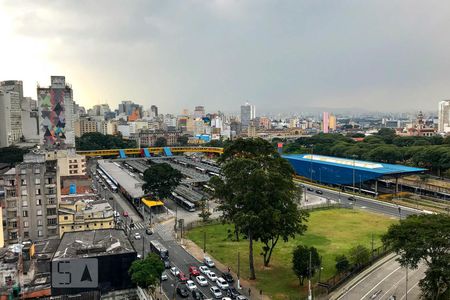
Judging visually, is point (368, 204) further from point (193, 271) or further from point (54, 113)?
point (54, 113)

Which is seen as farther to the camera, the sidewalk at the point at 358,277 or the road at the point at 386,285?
the sidewalk at the point at 358,277

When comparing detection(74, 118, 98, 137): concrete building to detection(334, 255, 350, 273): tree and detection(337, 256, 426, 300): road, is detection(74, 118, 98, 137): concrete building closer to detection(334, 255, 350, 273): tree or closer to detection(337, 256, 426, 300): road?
detection(334, 255, 350, 273): tree

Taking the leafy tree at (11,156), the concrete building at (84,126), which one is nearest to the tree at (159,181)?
the leafy tree at (11,156)

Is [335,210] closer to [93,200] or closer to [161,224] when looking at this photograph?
[161,224]

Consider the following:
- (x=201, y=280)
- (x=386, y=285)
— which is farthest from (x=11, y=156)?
(x=386, y=285)

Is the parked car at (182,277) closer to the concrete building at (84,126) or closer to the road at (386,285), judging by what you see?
the road at (386,285)

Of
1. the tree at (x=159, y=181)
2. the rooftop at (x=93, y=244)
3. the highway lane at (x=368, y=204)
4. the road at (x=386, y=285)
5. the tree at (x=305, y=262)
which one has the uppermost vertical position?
the tree at (x=159, y=181)

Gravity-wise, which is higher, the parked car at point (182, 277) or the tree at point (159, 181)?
the tree at point (159, 181)

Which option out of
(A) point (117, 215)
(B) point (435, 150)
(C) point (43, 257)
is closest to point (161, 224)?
(A) point (117, 215)
